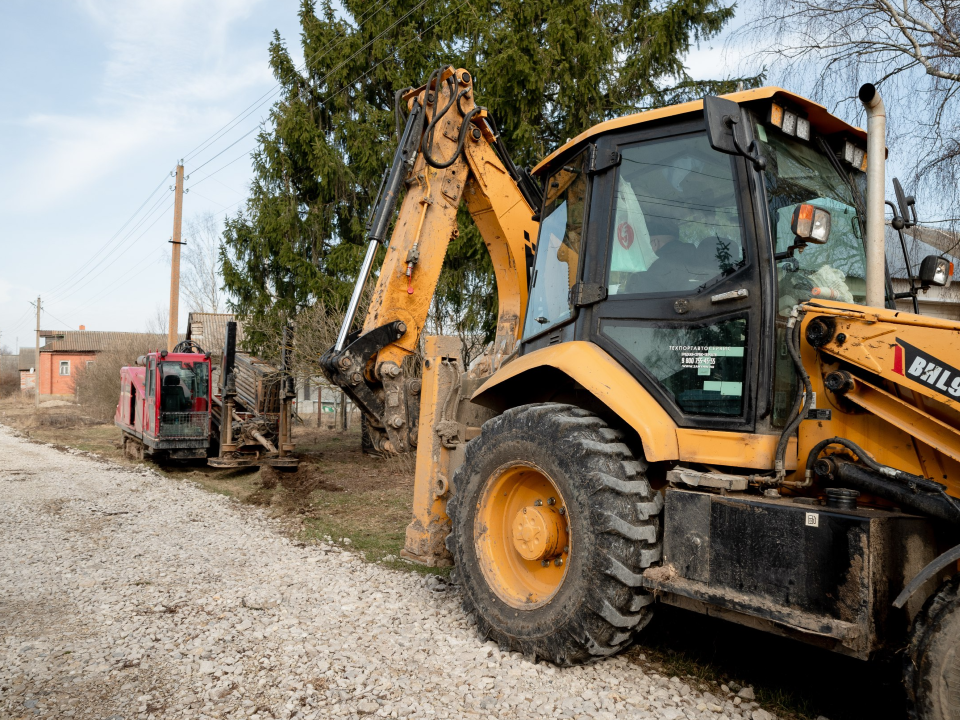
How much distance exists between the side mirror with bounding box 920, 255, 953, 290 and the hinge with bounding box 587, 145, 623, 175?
179cm

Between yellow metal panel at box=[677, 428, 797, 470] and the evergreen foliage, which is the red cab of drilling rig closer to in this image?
the evergreen foliage

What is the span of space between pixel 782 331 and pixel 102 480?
11017 mm

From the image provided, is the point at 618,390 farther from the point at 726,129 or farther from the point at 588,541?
the point at 726,129

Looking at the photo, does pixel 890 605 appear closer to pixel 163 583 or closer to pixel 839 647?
pixel 839 647

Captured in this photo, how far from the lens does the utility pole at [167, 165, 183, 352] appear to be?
19.3 m

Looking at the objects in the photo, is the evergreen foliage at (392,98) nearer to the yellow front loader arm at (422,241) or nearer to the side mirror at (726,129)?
the yellow front loader arm at (422,241)

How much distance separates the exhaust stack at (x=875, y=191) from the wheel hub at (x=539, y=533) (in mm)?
1938

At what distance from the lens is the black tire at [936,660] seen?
8.51ft

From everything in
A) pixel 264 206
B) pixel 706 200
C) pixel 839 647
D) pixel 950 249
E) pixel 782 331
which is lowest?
pixel 839 647

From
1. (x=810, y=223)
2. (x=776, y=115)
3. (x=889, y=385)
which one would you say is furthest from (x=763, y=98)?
(x=889, y=385)

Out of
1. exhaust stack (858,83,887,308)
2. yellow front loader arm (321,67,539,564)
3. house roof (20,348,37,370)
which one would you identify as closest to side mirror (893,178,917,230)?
exhaust stack (858,83,887,308)

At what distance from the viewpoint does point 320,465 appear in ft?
41.5

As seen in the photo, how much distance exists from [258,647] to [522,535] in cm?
162

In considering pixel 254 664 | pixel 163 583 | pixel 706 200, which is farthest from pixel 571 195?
pixel 163 583
